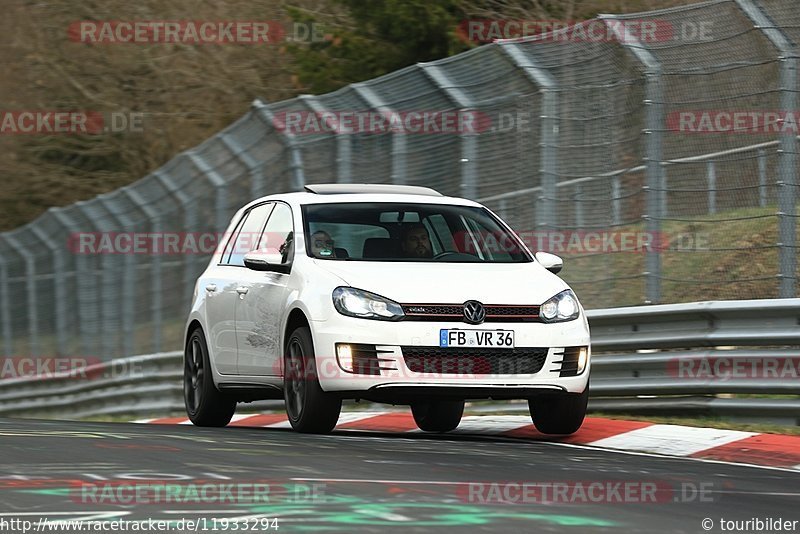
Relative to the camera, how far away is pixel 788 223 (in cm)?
1148

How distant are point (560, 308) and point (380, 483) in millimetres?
3382

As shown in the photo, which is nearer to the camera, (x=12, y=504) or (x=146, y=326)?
(x=12, y=504)

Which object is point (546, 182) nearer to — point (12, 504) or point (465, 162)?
point (465, 162)

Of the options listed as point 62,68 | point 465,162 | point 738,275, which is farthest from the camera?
point 62,68

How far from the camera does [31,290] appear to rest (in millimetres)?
27078

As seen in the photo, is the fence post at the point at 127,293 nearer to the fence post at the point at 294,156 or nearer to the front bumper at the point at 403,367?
the fence post at the point at 294,156

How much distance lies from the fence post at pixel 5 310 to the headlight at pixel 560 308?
62.3 feet

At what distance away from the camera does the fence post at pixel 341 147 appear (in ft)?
53.5

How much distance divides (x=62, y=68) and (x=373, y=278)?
91.4 ft

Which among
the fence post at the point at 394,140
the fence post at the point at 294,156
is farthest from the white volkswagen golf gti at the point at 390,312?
the fence post at the point at 294,156

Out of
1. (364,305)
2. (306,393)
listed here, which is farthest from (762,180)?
(306,393)

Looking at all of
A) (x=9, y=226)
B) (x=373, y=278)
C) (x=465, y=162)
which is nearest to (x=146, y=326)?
(x=465, y=162)

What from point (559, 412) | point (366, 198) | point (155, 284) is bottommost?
point (559, 412)

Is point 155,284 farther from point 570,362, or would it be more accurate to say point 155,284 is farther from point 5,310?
point 570,362
